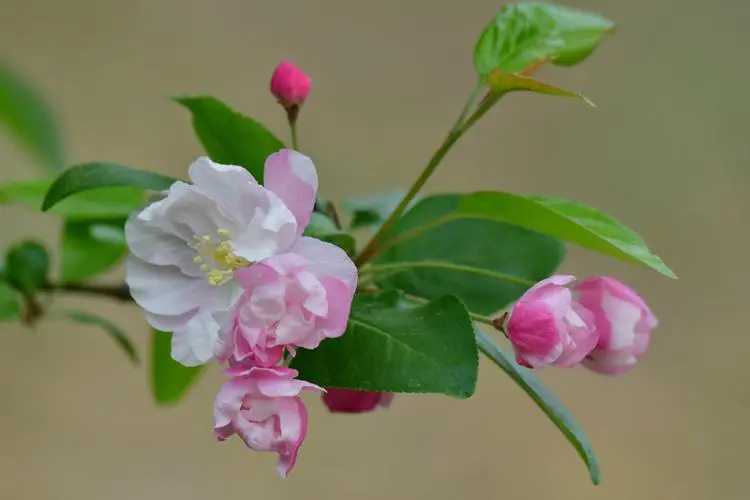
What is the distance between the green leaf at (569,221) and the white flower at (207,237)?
0.42ft

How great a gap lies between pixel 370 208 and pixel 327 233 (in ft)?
0.70

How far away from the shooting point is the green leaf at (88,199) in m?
0.61

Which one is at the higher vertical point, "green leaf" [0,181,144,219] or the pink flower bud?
the pink flower bud

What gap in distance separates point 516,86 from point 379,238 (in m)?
0.12

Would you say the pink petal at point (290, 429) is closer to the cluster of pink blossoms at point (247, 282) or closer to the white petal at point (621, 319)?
the cluster of pink blossoms at point (247, 282)

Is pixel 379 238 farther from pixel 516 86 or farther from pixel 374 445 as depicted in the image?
pixel 374 445

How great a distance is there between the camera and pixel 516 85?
1.60 ft

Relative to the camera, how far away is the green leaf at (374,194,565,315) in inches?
22.5

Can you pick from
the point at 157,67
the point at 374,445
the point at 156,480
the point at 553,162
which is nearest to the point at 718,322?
the point at 553,162

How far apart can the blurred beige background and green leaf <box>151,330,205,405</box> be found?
739 mm

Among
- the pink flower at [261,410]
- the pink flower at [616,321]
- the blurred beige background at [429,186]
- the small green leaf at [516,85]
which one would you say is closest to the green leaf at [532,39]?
the small green leaf at [516,85]

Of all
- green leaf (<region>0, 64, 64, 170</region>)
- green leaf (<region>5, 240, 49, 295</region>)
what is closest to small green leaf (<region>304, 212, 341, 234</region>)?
green leaf (<region>5, 240, 49, 295</region>)

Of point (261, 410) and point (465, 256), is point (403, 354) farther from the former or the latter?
point (465, 256)

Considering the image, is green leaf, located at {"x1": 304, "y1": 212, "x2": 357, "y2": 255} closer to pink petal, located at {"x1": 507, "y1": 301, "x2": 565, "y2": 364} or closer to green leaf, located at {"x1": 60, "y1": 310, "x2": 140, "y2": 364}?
pink petal, located at {"x1": 507, "y1": 301, "x2": 565, "y2": 364}
